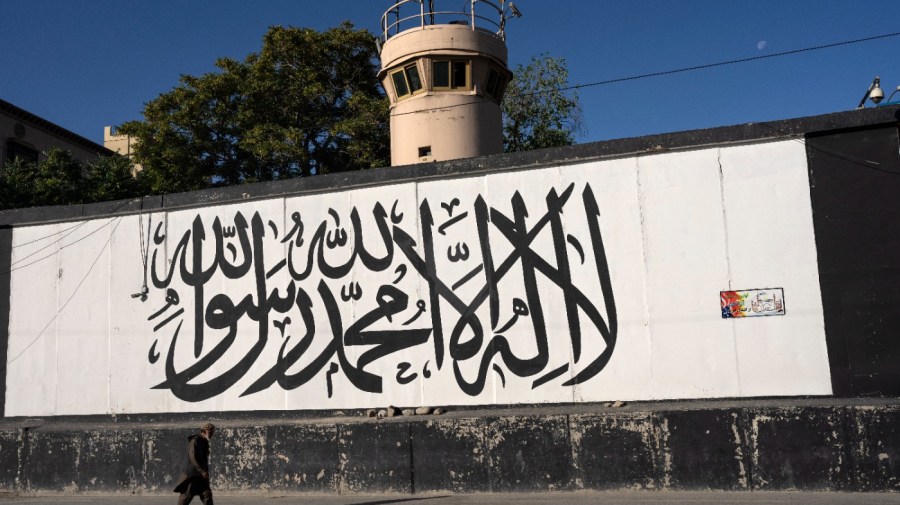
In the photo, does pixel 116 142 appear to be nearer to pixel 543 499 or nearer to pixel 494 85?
pixel 494 85

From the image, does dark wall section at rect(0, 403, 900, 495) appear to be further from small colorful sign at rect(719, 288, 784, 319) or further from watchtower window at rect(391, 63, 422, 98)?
watchtower window at rect(391, 63, 422, 98)

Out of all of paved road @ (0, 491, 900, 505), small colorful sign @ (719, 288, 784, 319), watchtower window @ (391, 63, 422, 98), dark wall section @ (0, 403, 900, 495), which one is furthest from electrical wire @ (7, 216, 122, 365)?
small colorful sign @ (719, 288, 784, 319)

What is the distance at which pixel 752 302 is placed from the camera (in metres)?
9.60

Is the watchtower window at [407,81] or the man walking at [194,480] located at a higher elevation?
the watchtower window at [407,81]

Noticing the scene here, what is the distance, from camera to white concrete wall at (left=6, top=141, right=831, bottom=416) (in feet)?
31.8

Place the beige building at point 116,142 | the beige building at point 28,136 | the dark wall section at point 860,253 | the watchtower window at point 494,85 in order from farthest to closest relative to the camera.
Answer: the beige building at point 116,142
the beige building at point 28,136
the watchtower window at point 494,85
the dark wall section at point 860,253

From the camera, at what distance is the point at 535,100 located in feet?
114

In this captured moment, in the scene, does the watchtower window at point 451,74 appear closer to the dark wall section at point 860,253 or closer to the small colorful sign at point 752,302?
the dark wall section at point 860,253

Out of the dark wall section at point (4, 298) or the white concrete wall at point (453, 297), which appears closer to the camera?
the white concrete wall at point (453, 297)

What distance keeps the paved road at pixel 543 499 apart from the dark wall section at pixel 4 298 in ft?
8.22

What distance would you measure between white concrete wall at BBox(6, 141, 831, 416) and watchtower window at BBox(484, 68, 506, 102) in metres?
9.60

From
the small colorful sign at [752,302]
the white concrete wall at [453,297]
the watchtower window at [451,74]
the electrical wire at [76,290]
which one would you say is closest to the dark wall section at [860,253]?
the white concrete wall at [453,297]

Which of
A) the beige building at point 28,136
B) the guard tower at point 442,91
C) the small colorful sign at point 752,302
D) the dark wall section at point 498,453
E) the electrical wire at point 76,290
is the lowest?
the dark wall section at point 498,453

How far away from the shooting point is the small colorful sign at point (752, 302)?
9.52 m
